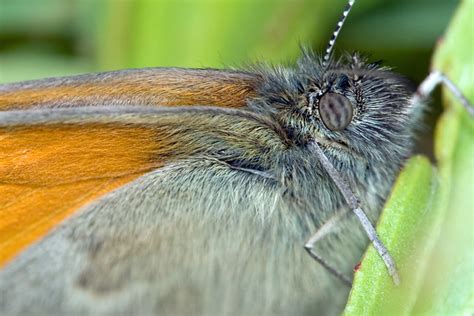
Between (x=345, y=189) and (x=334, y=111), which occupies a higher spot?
(x=334, y=111)

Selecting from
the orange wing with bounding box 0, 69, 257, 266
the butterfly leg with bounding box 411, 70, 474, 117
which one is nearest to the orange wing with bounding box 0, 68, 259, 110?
the orange wing with bounding box 0, 69, 257, 266

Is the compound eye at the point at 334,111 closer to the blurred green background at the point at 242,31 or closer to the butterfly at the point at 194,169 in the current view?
the butterfly at the point at 194,169

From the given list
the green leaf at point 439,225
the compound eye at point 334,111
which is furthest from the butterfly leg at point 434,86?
the compound eye at point 334,111

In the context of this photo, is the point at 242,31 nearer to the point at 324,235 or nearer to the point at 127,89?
the point at 324,235

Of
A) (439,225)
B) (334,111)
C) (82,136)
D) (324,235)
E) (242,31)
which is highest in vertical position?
(242,31)

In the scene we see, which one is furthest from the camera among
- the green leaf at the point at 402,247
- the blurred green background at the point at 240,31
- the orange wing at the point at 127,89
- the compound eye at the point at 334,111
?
the blurred green background at the point at 240,31

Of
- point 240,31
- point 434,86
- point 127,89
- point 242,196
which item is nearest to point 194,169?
point 242,196

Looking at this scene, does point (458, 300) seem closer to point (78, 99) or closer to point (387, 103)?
point (387, 103)
